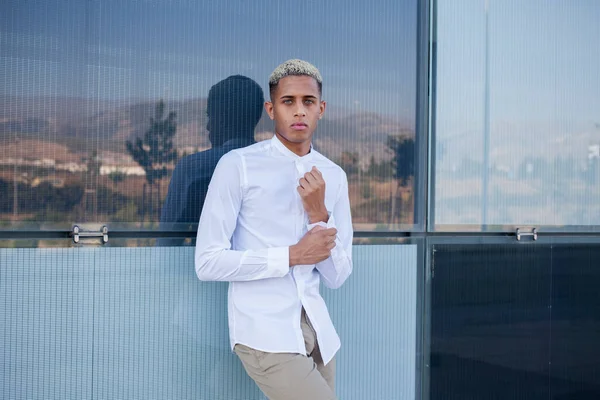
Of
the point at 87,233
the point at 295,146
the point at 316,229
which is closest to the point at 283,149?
the point at 295,146

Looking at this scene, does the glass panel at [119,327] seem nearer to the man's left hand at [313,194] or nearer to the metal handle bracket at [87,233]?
the metal handle bracket at [87,233]

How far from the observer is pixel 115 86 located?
326 cm

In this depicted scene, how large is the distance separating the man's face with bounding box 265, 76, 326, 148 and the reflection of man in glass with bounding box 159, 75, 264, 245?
448 millimetres

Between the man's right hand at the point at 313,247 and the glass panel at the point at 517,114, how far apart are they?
4.46ft

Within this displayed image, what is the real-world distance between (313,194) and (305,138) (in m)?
0.28

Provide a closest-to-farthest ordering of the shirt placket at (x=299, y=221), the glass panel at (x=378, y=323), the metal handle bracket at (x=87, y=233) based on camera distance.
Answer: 1. the shirt placket at (x=299, y=221)
2. the metal handle bracket at (x=87, y=233)
3. the glass panel at (x=378, y=323)

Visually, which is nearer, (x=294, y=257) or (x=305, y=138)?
(x=294, y=257)

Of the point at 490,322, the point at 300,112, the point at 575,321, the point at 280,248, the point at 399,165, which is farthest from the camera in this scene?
the point at 575,321

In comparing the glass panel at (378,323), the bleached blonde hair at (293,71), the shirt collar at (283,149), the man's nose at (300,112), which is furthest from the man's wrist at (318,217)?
the glass panel at (378,323)

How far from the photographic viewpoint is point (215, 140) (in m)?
3.49

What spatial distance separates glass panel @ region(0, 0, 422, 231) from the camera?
3096 millimetres

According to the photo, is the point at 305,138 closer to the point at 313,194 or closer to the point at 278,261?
the point at 313,194

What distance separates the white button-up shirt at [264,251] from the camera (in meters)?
2.88

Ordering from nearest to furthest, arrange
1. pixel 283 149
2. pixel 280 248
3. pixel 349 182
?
1. pixel 280 248
2. pixel 283 149
3. pixel 349 182
